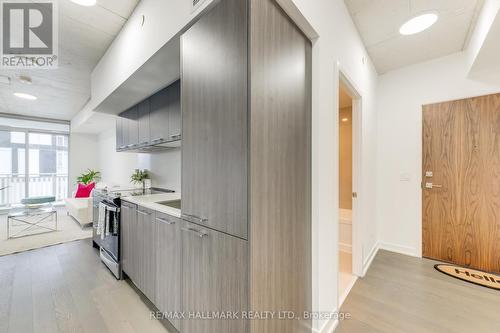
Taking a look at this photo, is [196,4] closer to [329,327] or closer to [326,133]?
[326,133]

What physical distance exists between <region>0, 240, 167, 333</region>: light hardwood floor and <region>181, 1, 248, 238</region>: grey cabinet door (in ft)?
4.20

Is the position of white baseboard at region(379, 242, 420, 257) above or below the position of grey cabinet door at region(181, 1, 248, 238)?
below

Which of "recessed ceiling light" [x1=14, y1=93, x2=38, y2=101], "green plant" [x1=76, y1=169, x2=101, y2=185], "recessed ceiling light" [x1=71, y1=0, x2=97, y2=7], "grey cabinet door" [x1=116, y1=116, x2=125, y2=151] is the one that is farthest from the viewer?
"green plant" [x1=76, y1=169, x2=101, y2=185]

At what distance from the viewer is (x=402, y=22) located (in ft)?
6.72

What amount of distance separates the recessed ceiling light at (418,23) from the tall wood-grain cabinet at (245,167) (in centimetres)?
147

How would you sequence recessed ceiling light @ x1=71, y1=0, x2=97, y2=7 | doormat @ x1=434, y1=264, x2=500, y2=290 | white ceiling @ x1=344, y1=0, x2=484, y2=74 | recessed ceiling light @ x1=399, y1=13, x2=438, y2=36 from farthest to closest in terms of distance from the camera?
doormat @ x1=434, y1=264, x2=500, y2=290, recessed ceiling light @ x1=399, y1=13, x2=438, y2=36, white ceiling @ x1=344, y1=0, x2=484, y2=74, recessed ceiling light @ x1=71, y1=0, x2=97, y2=7

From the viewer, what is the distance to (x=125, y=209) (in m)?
2.18

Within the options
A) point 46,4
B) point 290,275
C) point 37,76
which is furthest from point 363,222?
point 37,76

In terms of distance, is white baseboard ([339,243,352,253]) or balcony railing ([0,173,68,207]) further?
balcony railing ([0,173,68,207])

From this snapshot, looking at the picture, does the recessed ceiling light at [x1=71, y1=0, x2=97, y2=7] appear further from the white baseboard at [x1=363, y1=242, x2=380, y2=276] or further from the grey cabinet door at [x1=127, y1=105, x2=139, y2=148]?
the white baseboard at [x1=363, y1=242, x2=380, y2=276]

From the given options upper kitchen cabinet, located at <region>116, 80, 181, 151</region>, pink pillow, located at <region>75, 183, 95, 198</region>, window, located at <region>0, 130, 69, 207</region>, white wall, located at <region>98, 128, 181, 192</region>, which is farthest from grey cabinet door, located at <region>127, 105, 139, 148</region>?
window, located at <region>0, 130, 69, 207</region>

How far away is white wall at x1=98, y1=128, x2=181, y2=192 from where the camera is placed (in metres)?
3.03

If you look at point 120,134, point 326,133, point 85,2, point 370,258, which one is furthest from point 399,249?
point 120,134

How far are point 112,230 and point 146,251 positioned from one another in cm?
88
